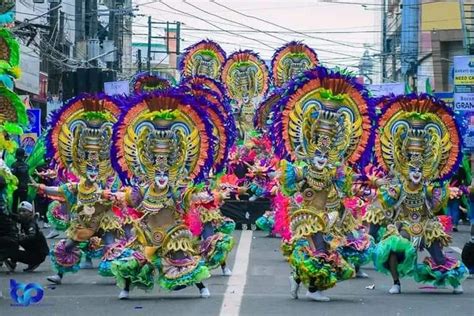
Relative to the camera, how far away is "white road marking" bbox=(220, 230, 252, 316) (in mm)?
13750

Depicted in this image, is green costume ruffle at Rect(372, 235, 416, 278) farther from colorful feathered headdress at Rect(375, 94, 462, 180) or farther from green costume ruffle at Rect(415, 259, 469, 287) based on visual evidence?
colorful feathered headdress at Rect(375, 94, 462, 180)

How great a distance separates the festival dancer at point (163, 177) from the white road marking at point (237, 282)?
408 mm

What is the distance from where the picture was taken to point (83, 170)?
17.2 meters

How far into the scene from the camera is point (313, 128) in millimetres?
15039

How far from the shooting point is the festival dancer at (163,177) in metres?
14.5

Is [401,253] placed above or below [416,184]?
below

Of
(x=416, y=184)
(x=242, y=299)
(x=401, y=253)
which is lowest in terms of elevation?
(x=242, y=299)

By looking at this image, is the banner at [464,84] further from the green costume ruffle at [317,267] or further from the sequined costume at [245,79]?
the green costume ruffle at [317,267]

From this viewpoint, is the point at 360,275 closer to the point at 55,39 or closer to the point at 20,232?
the point at 20,232

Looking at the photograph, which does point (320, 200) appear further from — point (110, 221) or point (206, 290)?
point (110, 221)

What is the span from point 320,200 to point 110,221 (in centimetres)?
346

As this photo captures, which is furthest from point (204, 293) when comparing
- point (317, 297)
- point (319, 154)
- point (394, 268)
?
point (394, 268)

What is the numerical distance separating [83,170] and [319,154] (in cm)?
365

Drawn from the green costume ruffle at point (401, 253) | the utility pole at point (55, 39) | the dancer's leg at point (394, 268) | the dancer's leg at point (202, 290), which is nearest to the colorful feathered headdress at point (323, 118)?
the green costume ruffle at point (401, 253)
